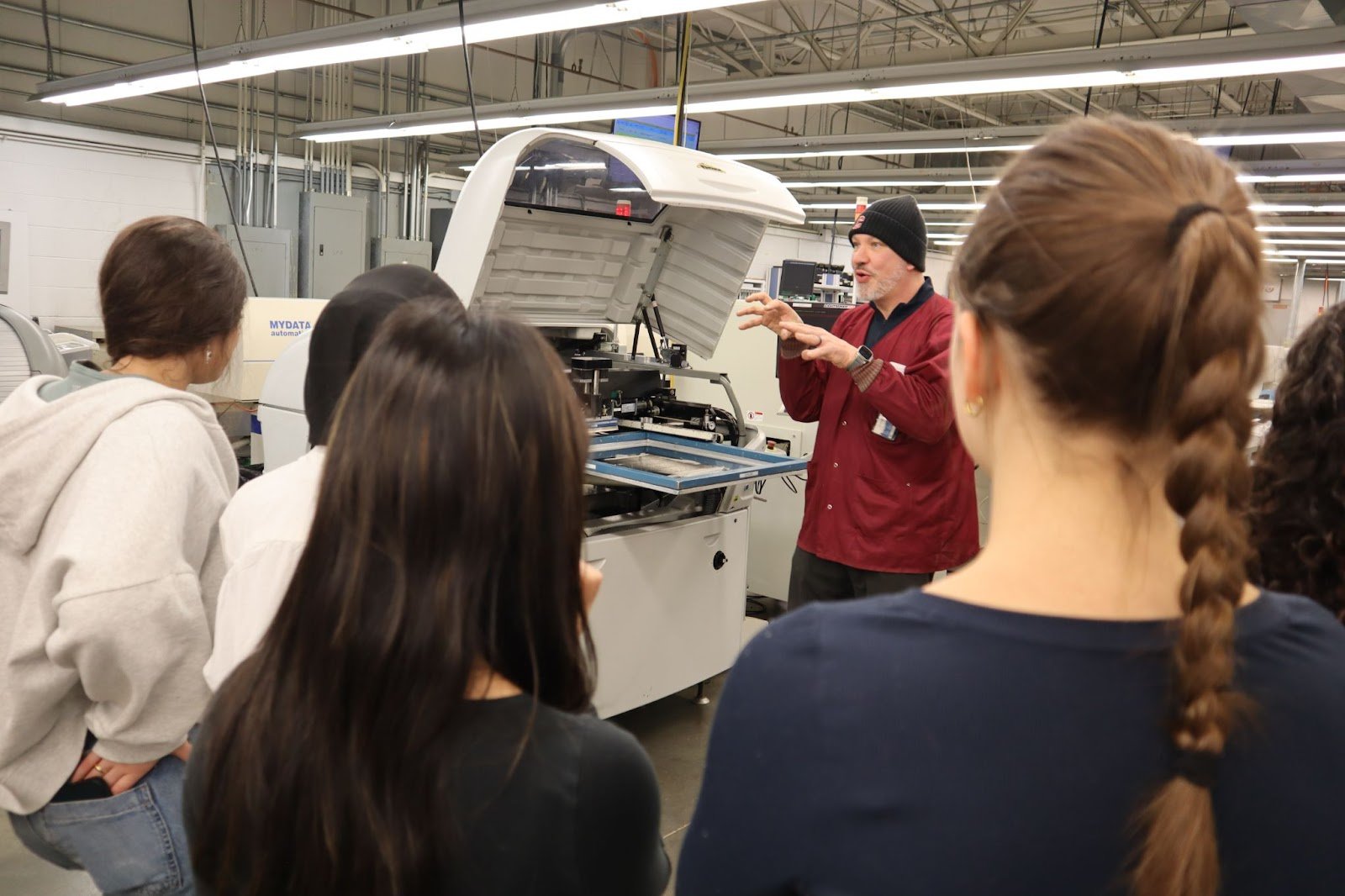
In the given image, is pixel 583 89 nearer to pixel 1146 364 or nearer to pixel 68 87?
pixel 68 87

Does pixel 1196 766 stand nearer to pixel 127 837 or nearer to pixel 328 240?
pixel 127 837

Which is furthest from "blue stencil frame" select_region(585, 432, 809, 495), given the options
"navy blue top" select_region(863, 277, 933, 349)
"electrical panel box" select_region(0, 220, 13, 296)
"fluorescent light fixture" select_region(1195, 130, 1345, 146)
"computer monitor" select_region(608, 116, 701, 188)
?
"fluorescent light fixture" select_region(1195, 130, 1345, 146)

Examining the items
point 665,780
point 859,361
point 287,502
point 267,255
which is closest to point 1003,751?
point 287,502

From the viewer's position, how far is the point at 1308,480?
1121 mm

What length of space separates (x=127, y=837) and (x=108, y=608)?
1.15 ft

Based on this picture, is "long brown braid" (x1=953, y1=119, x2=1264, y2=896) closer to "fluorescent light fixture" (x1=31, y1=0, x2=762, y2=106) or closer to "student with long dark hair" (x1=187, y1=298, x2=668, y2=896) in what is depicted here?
"student with long dark hair" (x1=187, y1=298, x2=668, y2=896)

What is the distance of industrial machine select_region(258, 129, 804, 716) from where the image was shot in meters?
2.40

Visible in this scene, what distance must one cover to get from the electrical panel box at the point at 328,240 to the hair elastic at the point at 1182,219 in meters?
8.02

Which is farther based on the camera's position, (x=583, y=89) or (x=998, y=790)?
(x=583, y=89)

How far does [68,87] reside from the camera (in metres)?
5.67

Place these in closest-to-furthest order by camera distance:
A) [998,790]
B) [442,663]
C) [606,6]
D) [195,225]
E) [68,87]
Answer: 1. [998,790]
2. [442,663]
3. [195,225]
4. [606,6]
5. [68,87]

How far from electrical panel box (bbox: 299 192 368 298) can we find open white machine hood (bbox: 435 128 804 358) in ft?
18.6

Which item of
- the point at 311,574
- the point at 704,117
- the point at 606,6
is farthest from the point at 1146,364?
the point at 704,117

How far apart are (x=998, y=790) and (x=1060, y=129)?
1.48 feet
